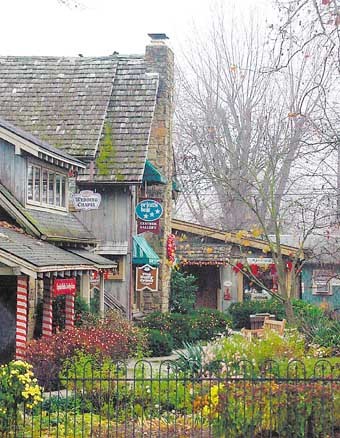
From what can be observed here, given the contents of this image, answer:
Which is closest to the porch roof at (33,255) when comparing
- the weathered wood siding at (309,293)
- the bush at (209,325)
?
the bush at (209,325)

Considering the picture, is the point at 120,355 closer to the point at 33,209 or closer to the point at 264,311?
the point at 33,209

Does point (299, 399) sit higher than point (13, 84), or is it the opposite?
point (13, 84)

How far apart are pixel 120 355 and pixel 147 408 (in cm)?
503

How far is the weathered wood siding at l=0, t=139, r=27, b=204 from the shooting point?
66.3 feet

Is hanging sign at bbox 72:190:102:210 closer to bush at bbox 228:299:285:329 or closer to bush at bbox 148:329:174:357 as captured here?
bush at bbox 148:329:174:357

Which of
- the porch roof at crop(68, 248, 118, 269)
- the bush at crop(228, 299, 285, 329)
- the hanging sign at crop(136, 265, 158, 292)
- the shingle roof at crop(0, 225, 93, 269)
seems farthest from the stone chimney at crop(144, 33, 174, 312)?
the shingle roof at crop(0, 225, 93, 269)

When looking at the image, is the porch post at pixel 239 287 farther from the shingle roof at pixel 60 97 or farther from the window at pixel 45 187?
the window at pixel 45 187

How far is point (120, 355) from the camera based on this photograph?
57.6 ft

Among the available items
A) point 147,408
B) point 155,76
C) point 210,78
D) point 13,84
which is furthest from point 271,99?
point 147,408

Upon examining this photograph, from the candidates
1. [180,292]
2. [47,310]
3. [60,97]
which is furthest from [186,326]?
[60,97]

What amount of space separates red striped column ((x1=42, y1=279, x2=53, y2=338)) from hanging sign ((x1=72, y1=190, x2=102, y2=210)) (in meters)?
3.81

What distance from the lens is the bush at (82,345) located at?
15659mm

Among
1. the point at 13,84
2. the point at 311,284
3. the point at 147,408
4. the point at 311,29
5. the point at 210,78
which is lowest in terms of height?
the point at 147,408

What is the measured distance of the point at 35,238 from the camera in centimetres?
1947
